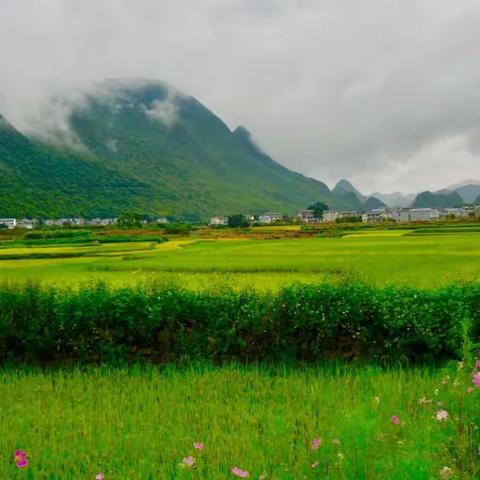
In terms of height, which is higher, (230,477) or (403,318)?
(403,318)

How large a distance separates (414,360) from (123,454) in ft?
18.5

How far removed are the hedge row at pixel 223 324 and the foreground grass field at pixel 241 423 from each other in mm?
602

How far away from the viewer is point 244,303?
9.72 metres

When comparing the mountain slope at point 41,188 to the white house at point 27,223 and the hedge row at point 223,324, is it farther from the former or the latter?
the hedge row at point 223,324

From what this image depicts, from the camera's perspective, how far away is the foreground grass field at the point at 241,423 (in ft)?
16.4

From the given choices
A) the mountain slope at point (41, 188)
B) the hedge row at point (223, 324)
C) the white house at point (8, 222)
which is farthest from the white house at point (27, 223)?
the hedge row at point (223, 324)

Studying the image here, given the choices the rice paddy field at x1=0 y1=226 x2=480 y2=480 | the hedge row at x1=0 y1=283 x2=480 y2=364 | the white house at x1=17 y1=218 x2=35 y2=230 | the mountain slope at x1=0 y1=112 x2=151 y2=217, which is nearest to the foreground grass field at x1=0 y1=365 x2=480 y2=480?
the rice paddy field at x1=0 y1=226 x2=480 y2=480

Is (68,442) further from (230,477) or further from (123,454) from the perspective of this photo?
(230,477)

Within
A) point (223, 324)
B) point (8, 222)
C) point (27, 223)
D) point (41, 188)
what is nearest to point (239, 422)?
point (223, 324)

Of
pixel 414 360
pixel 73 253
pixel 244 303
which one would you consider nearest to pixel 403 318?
pixel 414 360

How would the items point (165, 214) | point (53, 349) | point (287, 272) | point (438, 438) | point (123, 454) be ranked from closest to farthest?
1. point (438, 438)
2. point (123, 454)
3. point (53, 349)
4. point (287, 272)
5. point (165, 214)

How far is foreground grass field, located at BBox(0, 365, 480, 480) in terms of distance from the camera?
5000 millimetres

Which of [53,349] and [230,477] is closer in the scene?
[230,477]

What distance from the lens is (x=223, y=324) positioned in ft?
31.4
